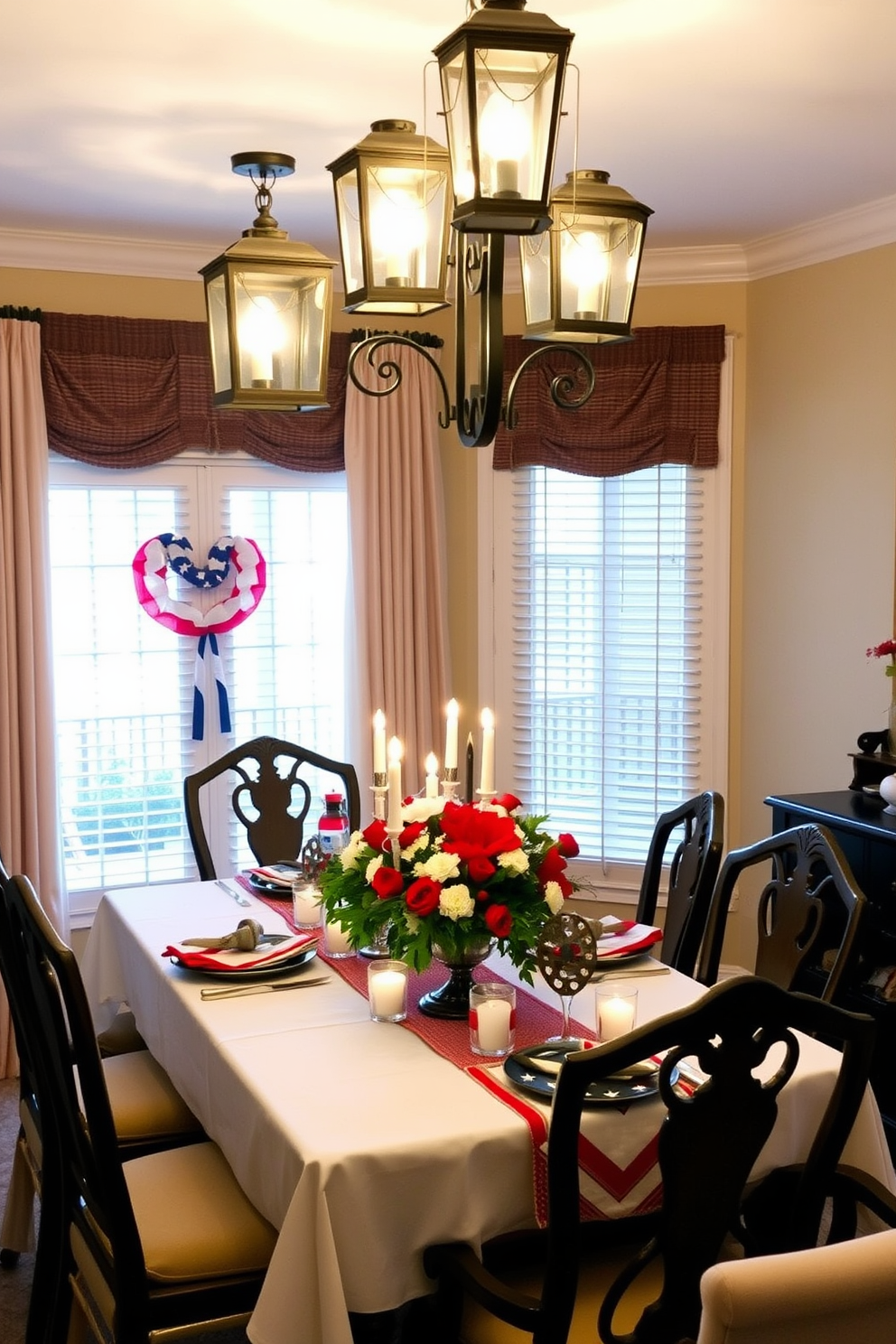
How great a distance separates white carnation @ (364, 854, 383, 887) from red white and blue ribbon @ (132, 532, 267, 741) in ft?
7.51

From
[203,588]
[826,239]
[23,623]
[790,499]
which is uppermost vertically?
[826,239]

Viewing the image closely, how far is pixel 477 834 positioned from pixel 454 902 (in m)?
0.15

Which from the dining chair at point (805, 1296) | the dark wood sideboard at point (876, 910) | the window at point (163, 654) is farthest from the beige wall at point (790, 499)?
the dining chair at point (805, 1296)

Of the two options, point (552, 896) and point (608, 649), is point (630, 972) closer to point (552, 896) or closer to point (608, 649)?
point (552, 896)

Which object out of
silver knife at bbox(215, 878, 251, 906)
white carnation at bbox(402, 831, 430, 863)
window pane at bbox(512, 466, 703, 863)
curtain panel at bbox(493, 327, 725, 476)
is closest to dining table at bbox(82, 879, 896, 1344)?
white carnation at bbox(402, 831, 430, 863)

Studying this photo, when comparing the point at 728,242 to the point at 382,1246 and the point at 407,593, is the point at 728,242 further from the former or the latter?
the point at 382,1246

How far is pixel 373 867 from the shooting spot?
2607mm

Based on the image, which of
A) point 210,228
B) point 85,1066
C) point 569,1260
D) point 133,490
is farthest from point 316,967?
point 210,228

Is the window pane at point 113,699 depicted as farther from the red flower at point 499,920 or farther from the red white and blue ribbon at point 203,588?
the red flower at point 499,920

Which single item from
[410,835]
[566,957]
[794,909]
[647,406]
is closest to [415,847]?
[410,835]

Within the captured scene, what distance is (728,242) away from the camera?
15.5 ft

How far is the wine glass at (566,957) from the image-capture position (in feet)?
7.64

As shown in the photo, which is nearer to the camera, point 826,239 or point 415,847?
point 415,847

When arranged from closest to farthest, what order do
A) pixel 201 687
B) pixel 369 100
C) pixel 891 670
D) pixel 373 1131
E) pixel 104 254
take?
pixel 373 1131, pixel 369 100, pixel 891 670, pixel 104 254, pixel 201 687
